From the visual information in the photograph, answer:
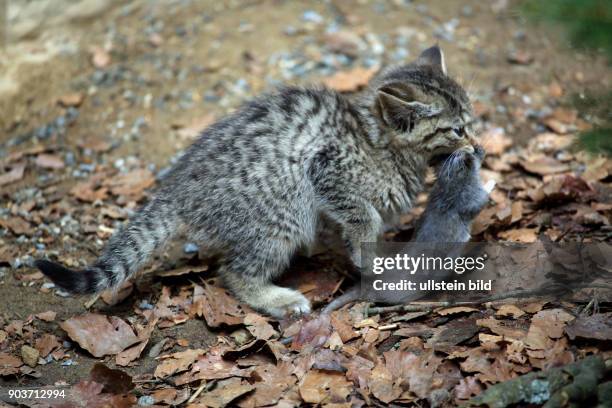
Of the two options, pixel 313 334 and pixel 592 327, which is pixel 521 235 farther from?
pixel 313 334

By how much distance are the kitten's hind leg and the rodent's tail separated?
565mm

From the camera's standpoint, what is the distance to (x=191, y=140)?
685cm

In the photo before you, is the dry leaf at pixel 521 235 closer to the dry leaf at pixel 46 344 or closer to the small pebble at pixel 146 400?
the small pebble at pixel 146 400

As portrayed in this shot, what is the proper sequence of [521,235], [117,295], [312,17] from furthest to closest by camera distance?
[312,17], [521,235], [117,295]

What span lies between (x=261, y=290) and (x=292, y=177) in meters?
0.91

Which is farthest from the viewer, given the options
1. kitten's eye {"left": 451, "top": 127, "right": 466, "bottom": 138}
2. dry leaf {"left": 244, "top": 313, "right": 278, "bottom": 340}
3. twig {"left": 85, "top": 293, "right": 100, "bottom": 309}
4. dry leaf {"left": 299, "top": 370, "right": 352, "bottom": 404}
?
twig {"left": 85, "top": 293, "right": 100, "bottom": 309}

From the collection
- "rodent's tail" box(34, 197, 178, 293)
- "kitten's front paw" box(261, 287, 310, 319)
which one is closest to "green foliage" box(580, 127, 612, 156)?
"kitten's front paw" box(261, 287, 310, 319)

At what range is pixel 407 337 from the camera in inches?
183

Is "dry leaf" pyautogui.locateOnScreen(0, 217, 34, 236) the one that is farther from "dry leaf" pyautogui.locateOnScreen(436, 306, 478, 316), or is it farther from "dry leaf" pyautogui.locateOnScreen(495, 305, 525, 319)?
"dry leaf" pyautogui.locateOnScreen(495, 305, 525, 319)

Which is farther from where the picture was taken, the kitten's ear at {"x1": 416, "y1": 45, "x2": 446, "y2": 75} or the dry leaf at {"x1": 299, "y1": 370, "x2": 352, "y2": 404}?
the kitten's ear at {"x1": 416, "y1": 45, "x2": 446, "y2": 75}

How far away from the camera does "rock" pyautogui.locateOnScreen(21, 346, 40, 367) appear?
185 inches

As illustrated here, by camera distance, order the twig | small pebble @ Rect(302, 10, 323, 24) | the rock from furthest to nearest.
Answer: small pebble @ Rect(302, 10, 323, 24), the twig, the rock

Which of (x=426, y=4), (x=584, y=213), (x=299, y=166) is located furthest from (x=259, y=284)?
(x=426, y=4)

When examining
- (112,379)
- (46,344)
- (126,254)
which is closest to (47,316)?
(46,344)
